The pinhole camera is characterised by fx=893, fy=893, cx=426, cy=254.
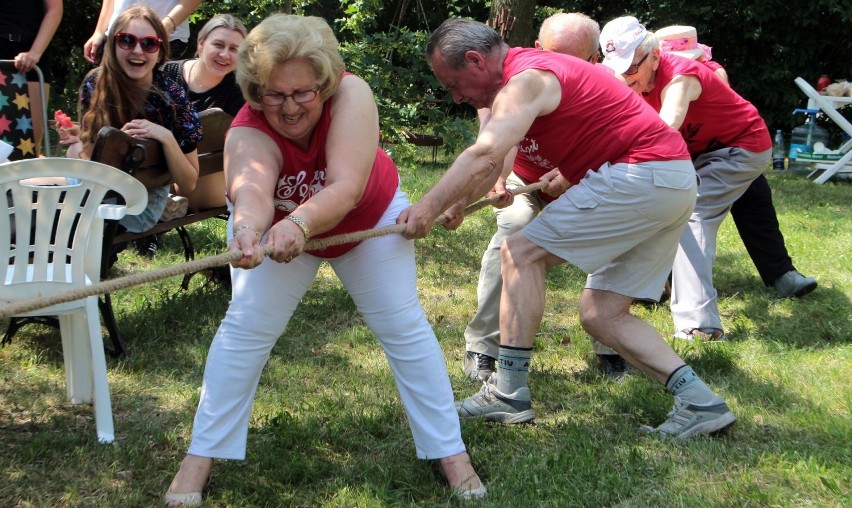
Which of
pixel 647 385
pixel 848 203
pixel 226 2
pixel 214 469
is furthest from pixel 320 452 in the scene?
pixel 848 203

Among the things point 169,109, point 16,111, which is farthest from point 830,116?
point 16,111

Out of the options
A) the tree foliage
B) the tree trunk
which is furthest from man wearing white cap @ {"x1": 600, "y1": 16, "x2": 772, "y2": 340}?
the tree foliage

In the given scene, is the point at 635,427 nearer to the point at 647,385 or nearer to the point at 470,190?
the point at 647,385

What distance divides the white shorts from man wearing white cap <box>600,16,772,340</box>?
3.57 ft

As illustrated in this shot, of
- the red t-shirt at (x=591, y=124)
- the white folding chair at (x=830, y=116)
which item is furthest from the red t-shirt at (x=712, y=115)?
the white folding chair at (x=830, y=116)

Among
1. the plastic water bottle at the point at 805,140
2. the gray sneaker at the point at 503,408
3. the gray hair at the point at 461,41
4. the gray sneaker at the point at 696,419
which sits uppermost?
the gray hair at the point at 461,41

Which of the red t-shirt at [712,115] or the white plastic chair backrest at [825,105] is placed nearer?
the red t-shirt at [712,115]

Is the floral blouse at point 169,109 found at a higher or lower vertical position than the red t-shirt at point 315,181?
lower

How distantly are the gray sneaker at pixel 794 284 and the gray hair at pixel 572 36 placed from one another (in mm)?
2144

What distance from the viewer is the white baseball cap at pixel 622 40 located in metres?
4.62

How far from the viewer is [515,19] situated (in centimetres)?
897

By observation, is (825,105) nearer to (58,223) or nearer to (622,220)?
(622,220)

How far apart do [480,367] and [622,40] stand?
1.84 metres

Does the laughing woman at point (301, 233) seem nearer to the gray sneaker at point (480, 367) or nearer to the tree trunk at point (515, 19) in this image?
the gray sneaker at point (480, 367)
